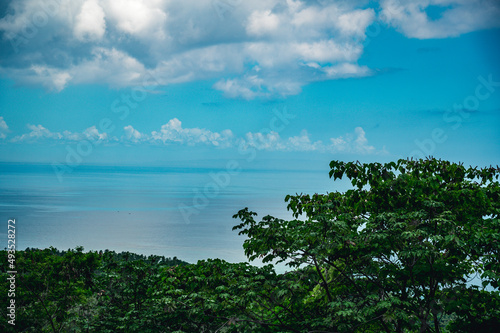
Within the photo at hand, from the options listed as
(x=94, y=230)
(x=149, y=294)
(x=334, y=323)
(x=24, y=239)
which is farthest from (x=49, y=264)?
(x=94, y=230)

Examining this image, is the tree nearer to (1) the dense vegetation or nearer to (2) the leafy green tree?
(1) the dense vegetation

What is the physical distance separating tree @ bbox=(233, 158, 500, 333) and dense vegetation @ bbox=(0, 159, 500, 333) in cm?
3

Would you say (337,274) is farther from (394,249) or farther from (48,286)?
(48,286)

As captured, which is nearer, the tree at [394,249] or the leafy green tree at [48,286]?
the tree at [394,249]

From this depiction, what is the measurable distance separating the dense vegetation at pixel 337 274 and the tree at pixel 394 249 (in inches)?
1.1

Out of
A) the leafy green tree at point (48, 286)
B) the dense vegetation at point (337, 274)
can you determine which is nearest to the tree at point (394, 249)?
the dense vegetation at point (337, 274)

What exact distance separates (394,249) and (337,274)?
4.68 feet

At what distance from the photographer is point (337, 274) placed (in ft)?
31.0

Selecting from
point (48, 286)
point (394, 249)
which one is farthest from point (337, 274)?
point (48, 286)

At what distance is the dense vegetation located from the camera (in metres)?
8.29

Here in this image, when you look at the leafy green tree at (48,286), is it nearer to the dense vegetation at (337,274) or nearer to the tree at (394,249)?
the dense vegetation at (337,274)

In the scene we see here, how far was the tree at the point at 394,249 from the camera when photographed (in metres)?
8.13

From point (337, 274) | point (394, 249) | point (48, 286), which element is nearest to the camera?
point (394, 249)

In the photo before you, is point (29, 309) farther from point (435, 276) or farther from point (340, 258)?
point (435, 276)
